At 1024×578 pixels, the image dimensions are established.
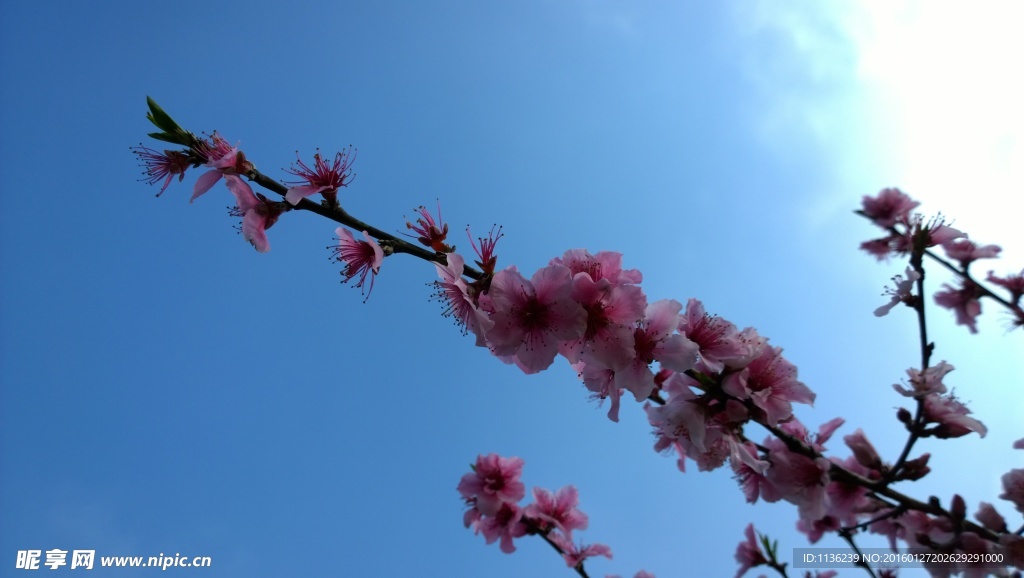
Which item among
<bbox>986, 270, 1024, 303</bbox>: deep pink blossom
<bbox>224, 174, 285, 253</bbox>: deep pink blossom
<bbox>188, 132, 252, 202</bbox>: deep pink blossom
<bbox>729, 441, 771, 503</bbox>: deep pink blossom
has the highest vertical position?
<bbox>188, 132, 252, 202</bbox>: deep pink blossom

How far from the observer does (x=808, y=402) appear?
7.66 feet

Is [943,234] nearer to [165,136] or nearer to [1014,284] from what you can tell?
[1014,284]

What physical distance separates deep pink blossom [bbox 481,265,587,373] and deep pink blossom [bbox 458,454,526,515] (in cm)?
174

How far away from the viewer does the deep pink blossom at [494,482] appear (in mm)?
3746

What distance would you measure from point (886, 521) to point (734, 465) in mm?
1203

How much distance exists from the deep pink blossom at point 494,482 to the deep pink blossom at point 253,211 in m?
2.13

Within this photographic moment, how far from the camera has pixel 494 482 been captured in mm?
3756

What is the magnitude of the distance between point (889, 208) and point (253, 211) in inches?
174

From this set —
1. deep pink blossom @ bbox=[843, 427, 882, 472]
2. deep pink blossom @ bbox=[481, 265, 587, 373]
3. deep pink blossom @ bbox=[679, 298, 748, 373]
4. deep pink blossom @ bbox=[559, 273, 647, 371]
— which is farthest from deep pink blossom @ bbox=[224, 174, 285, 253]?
deep pink blossom @ bbox=[843, 427, 882, 472]

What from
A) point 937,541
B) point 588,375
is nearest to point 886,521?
point 937,541

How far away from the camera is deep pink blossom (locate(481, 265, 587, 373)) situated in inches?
85.3

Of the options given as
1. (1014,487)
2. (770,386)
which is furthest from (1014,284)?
(770,386)

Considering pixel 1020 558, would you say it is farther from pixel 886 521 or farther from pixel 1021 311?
pixel 1021 311

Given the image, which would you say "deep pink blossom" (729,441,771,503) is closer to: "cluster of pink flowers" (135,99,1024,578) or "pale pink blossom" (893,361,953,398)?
"cluster of pink flowers" (135,99,1024,578)
